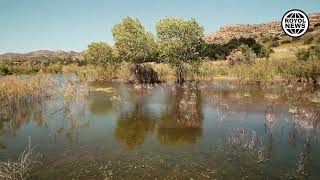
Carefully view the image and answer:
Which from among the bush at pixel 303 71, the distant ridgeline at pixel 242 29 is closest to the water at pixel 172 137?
the bush at pixel 303 71

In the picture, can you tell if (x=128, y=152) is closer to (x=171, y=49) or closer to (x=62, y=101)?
(x=62, y=101)

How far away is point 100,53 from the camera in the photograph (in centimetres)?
5809

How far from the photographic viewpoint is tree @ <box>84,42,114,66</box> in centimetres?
5625

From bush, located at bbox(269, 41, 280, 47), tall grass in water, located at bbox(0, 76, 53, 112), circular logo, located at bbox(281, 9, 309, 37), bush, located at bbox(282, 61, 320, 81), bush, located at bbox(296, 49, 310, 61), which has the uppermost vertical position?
bush, located at bbox(269, 41, 280, 47)

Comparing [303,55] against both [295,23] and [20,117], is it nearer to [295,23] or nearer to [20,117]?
[295,23]

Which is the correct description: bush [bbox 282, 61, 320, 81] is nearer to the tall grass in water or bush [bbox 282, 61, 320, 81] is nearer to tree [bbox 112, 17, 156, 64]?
tree [bbox 112, 17, 156, 64]

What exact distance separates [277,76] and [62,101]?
2475 centimetres

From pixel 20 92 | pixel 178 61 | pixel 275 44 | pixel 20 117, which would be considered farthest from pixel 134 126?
pixel 275 44

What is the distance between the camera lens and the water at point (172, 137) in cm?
1195

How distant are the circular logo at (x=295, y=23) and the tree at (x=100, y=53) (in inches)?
1388

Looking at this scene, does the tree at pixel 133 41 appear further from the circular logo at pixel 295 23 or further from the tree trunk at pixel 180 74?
the circular logo at pixel 295 23

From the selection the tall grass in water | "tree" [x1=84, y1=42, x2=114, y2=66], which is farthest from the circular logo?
"tree" [x1=84, y1=42, x2=114, y2=66]

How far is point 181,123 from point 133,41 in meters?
25.9

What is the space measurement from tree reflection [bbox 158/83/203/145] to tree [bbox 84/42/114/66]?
2979 cm
